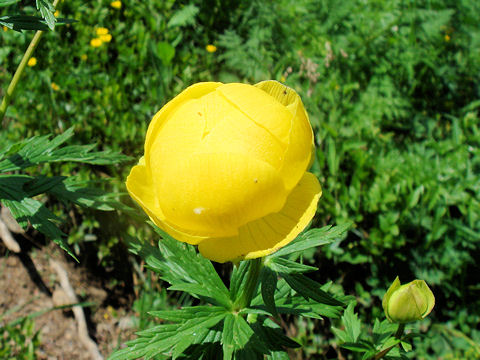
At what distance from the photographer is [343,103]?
2.22 m

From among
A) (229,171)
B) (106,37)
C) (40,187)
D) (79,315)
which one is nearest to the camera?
(229,171)

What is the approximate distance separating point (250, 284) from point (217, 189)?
1.14 feet

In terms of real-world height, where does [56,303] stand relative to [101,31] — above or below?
below

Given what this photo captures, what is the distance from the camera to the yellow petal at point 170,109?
79 cm

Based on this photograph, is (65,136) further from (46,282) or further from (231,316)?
(46,282)

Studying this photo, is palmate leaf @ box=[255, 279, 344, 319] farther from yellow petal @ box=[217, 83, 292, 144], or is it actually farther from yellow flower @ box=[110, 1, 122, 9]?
yellow flower @ box=[110, 1, 122, 9]

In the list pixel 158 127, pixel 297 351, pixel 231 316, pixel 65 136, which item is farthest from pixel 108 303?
pixel 158 127

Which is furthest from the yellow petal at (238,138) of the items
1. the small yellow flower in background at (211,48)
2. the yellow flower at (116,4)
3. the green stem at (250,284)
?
the yellow flower at (116,4)

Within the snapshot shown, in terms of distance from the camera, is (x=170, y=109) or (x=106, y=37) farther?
(x=106, y=37)

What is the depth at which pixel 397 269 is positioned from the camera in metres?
1.96

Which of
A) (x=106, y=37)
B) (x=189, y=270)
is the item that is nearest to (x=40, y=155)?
(x=189, y=270)

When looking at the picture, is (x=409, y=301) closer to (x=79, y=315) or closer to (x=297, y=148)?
(x=297, y=148)

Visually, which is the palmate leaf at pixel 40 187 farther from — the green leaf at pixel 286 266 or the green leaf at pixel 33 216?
the green leaf at pixel 286 266

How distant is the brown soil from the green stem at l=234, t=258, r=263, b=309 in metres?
0.96
